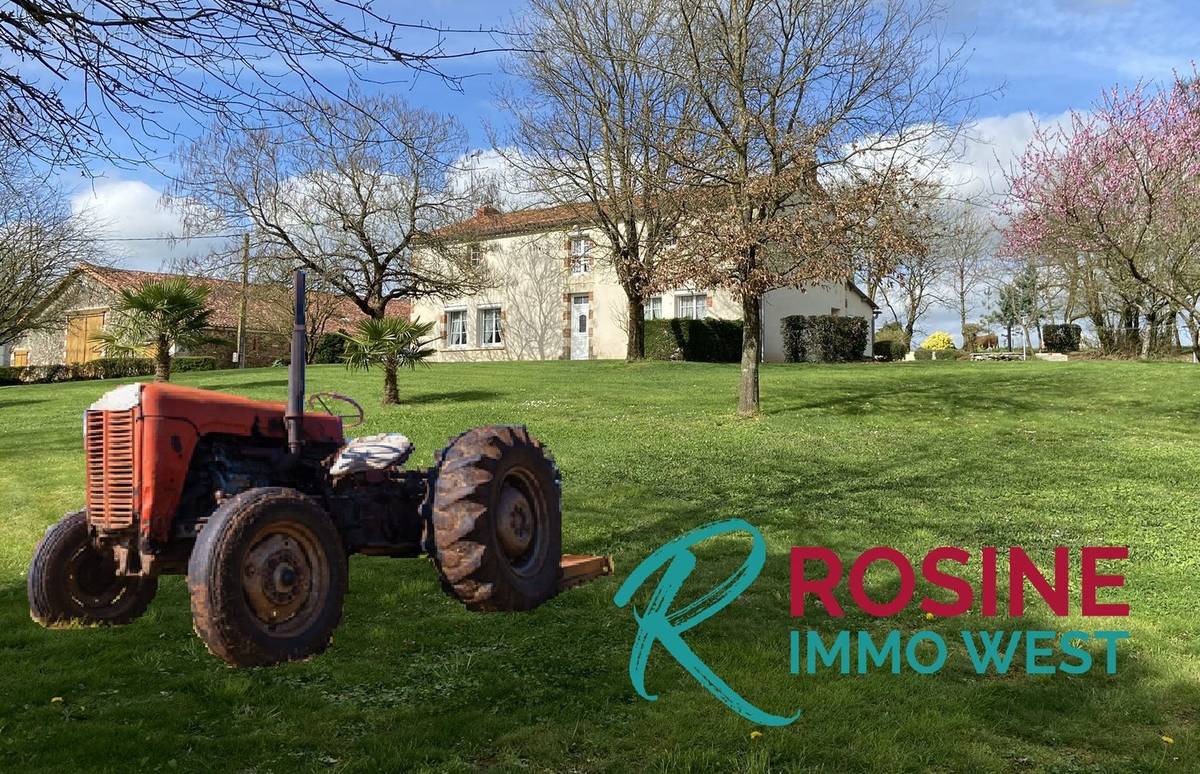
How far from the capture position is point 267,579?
134 inches

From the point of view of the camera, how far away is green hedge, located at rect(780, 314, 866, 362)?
35.6m

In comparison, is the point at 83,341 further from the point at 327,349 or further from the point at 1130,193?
the point at 1130,193

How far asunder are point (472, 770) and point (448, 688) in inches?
28.7

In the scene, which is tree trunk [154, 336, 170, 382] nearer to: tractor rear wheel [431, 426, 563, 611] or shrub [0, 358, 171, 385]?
tractor rear wheel [431, 426, 563, 611]

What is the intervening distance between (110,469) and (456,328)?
39.2 meters

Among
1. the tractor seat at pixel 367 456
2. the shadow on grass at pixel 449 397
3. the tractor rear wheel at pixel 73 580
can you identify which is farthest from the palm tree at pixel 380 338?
the tractor seat at pixel 367 456

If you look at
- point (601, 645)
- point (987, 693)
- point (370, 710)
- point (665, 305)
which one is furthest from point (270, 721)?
point (665, 305)

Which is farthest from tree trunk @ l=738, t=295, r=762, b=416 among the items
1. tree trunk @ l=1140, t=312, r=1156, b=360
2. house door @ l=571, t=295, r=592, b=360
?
tree trunk @ l=1140, t=312, r=1156, b=360

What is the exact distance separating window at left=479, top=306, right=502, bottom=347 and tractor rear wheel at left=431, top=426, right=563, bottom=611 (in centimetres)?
3716

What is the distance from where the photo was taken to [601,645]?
15.0 feet

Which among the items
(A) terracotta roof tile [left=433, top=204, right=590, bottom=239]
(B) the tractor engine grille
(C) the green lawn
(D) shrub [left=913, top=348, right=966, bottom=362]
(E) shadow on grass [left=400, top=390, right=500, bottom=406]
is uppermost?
(A) terracotta roof tile [left=433, top=204, right=590, bottom=239]

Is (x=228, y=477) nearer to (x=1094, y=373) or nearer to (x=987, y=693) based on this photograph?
(x=987, y=693)

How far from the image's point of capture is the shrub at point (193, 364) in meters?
34.8

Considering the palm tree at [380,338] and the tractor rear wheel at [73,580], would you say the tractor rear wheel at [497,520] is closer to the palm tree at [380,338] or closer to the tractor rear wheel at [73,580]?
the tractor rear wheel at [73,580]
